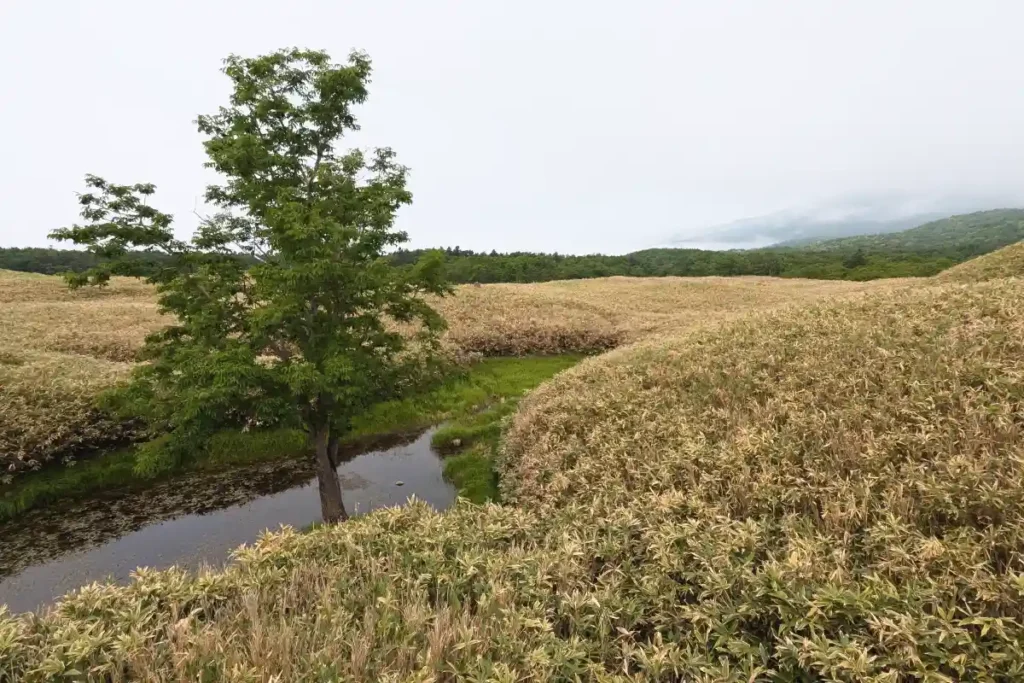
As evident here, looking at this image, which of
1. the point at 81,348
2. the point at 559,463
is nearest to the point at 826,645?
the point at 559,463

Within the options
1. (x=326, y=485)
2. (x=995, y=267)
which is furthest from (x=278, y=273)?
(x=995, y=267)

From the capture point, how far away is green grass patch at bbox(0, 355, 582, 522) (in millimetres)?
16312

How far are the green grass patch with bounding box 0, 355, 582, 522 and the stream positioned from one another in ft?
1.99

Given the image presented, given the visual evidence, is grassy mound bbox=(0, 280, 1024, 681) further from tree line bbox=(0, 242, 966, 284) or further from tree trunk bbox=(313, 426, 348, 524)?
tree line bbox=(0, 242, 966, 284)

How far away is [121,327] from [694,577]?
1615 inches

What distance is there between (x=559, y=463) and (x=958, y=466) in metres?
8.26

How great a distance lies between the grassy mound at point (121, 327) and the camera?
1781 cm

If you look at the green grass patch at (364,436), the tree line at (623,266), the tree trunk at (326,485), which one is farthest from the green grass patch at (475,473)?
the tree line at (623,266)

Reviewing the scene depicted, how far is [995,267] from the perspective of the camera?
27.2 meters

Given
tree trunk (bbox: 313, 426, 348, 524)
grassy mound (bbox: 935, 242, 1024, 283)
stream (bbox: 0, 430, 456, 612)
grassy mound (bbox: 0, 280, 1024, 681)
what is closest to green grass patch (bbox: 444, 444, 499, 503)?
stream (bbox: 0, 430, 456, 612)

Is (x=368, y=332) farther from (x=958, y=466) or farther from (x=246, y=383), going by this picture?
(x=958, y=466)

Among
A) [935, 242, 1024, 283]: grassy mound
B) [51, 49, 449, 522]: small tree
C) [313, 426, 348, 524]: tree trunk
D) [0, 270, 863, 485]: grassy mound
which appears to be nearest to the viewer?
[51, 49, 449, 522]: small tree

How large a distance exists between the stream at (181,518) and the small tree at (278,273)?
2.81 metres

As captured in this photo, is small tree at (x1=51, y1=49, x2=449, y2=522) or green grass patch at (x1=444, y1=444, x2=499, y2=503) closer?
small tree at (x1=51, y1=49, x2=449, y2=522)
